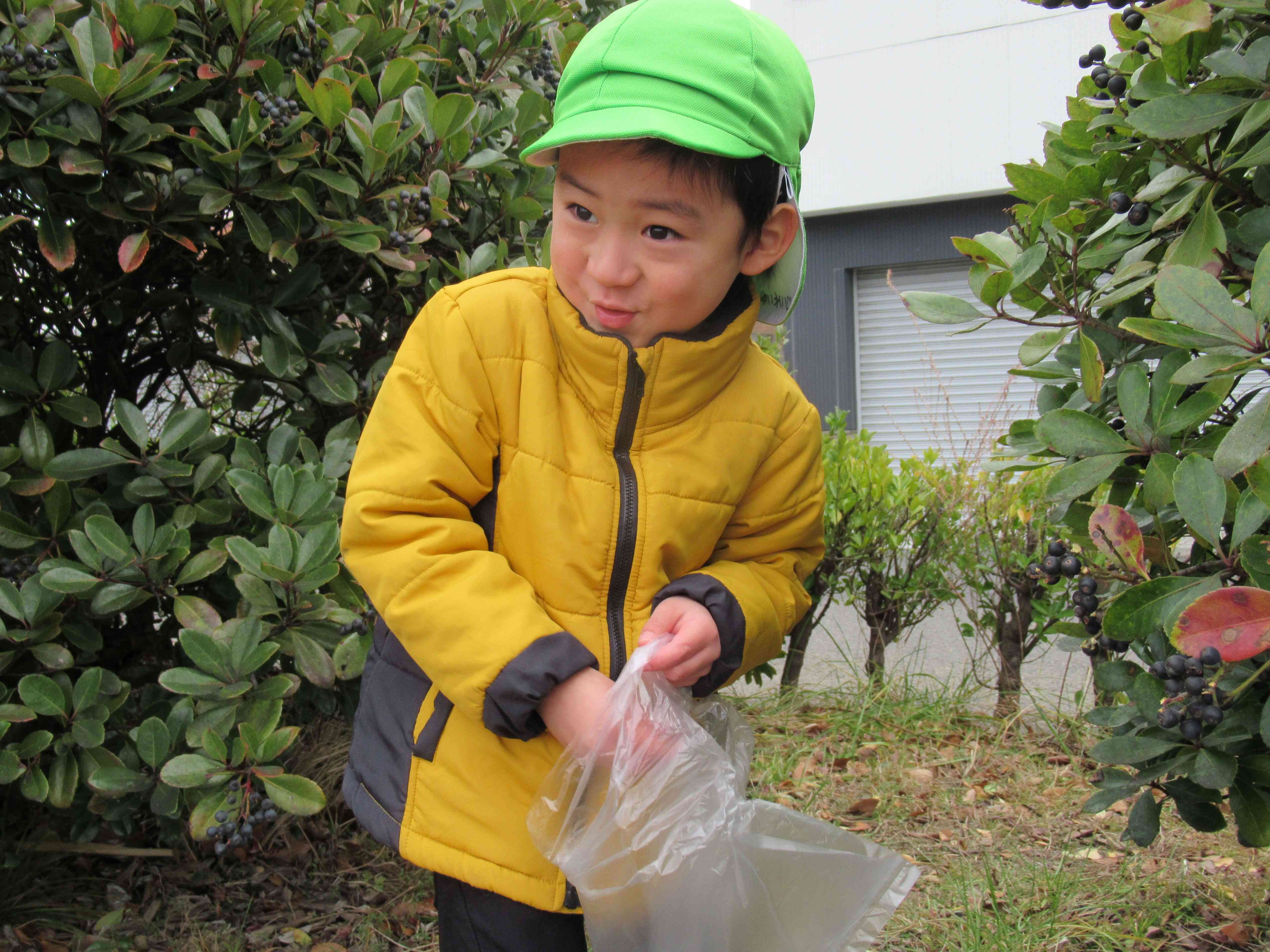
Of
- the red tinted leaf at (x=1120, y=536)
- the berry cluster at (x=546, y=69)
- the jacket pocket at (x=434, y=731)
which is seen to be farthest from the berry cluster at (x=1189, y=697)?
the berry cluster at (x=546, y=69)

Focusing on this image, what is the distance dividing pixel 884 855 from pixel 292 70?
177 cm

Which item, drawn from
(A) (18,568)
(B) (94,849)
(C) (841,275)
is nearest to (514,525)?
(A) (18,568)

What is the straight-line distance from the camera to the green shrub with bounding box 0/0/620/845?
1809 mm

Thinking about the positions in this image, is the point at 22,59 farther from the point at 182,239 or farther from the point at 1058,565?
the point at 1058,565

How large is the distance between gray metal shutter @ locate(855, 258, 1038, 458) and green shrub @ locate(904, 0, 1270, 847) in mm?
10817

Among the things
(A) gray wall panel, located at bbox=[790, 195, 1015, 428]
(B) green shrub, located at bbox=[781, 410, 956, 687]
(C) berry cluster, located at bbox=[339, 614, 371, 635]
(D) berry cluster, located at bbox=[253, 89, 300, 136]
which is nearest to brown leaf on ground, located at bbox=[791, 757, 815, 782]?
(B) green shrub, located at bbox=[781, 410, 956, 687]

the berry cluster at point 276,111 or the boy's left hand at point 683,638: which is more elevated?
the berry cluster at point 276,111

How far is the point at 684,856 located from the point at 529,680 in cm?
34

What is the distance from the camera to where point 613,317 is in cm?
146

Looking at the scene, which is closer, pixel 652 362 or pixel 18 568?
pixel 652 362

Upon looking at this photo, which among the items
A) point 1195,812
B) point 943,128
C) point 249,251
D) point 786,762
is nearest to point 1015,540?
point 786,762

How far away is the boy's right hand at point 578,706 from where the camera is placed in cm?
137

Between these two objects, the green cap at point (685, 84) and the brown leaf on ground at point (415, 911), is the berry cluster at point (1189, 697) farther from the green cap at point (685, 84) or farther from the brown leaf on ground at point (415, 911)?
the brown leaf on ground at point (415, 911)

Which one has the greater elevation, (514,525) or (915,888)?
(514,525)
